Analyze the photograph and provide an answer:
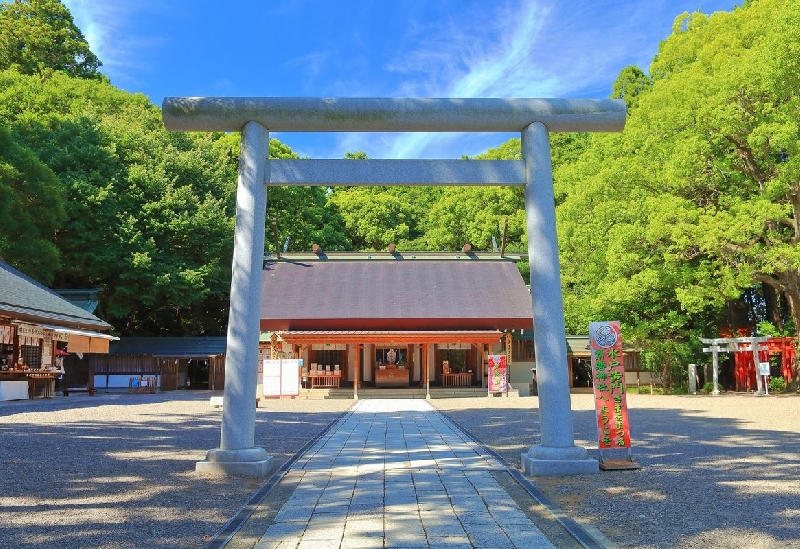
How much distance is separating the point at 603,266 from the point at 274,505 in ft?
61.5

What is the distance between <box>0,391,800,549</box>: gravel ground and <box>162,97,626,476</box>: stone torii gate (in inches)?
35.9

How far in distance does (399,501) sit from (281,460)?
8.90 feet

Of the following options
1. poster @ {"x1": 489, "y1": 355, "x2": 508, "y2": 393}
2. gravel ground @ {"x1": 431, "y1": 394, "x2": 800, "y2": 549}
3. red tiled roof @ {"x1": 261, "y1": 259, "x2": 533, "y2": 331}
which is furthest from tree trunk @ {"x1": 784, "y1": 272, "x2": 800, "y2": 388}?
poster @ {"x1": 489, "y1": 355, "x2": 508, "y2": 393}

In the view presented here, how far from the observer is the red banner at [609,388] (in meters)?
6.57

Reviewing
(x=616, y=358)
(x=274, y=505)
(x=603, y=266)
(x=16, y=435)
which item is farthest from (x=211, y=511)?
(x=603, y=266)

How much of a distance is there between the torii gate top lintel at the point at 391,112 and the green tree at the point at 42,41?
1365 inches

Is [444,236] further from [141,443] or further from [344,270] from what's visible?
[141,443]

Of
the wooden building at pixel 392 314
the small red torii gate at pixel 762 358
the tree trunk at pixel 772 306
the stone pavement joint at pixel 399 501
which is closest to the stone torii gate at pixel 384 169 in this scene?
the stone pavement joint at pixel 399 501

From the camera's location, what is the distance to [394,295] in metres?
23.7

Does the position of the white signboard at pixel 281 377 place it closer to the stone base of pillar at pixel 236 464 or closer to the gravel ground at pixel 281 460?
the gravel ground at pixel 281 460

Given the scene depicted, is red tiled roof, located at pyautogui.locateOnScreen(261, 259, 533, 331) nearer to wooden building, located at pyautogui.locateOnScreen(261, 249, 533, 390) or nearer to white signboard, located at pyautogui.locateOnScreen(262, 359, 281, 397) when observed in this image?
Result: wooden building, located at pyautogui.locateOnScreen(261, 249, 533, 390)

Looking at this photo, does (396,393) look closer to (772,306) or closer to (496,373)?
(496,373)

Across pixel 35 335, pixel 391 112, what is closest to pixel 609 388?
pixel 391 112

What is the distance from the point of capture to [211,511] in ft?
16.3
